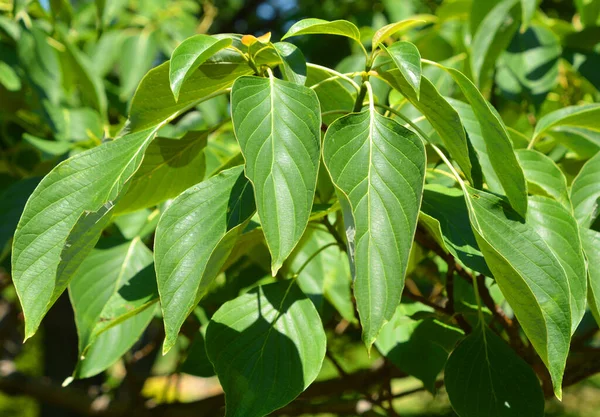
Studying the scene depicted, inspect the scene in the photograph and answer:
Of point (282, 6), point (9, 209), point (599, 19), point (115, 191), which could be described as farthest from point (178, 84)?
point (282, 6)

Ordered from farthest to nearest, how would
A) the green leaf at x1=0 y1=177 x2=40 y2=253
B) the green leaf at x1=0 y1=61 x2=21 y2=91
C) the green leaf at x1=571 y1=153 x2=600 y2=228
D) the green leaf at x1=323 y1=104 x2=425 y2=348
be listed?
the green leaf at x1=0 y1=61 x2=21 y2=91, the green leaf at x1=0 y1=177 x2=40 y2=253, the green leaf at x1=571 y1=153 x2=600 y2=228, the green leaf at x1=323 y1=104 x2=425 y2=348

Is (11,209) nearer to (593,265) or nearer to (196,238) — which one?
(196,238)

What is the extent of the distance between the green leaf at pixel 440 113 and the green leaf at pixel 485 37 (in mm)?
517

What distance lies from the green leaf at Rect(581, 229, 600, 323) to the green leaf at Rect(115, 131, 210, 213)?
0.51 m

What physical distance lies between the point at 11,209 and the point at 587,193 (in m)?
0.89

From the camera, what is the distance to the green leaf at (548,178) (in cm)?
93

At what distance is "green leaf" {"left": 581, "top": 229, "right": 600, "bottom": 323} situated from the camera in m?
0.80

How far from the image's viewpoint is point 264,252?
1.12 metres

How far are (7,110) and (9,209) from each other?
726mm

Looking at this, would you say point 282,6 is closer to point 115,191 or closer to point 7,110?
point 7,110

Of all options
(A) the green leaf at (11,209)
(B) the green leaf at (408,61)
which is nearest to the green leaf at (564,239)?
(B) the green leaf at (408,61)

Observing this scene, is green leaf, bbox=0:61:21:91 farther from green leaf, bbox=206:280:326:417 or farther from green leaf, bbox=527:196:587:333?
green leaf, bbox=527:196:587:333

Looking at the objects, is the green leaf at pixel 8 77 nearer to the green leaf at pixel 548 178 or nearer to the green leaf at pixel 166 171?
the green leaf at pixel 166 171

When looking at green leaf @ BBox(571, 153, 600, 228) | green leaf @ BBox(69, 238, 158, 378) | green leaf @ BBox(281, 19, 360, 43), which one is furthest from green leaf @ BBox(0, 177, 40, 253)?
green leaf @ BBox(571, 153, 600, 228)
